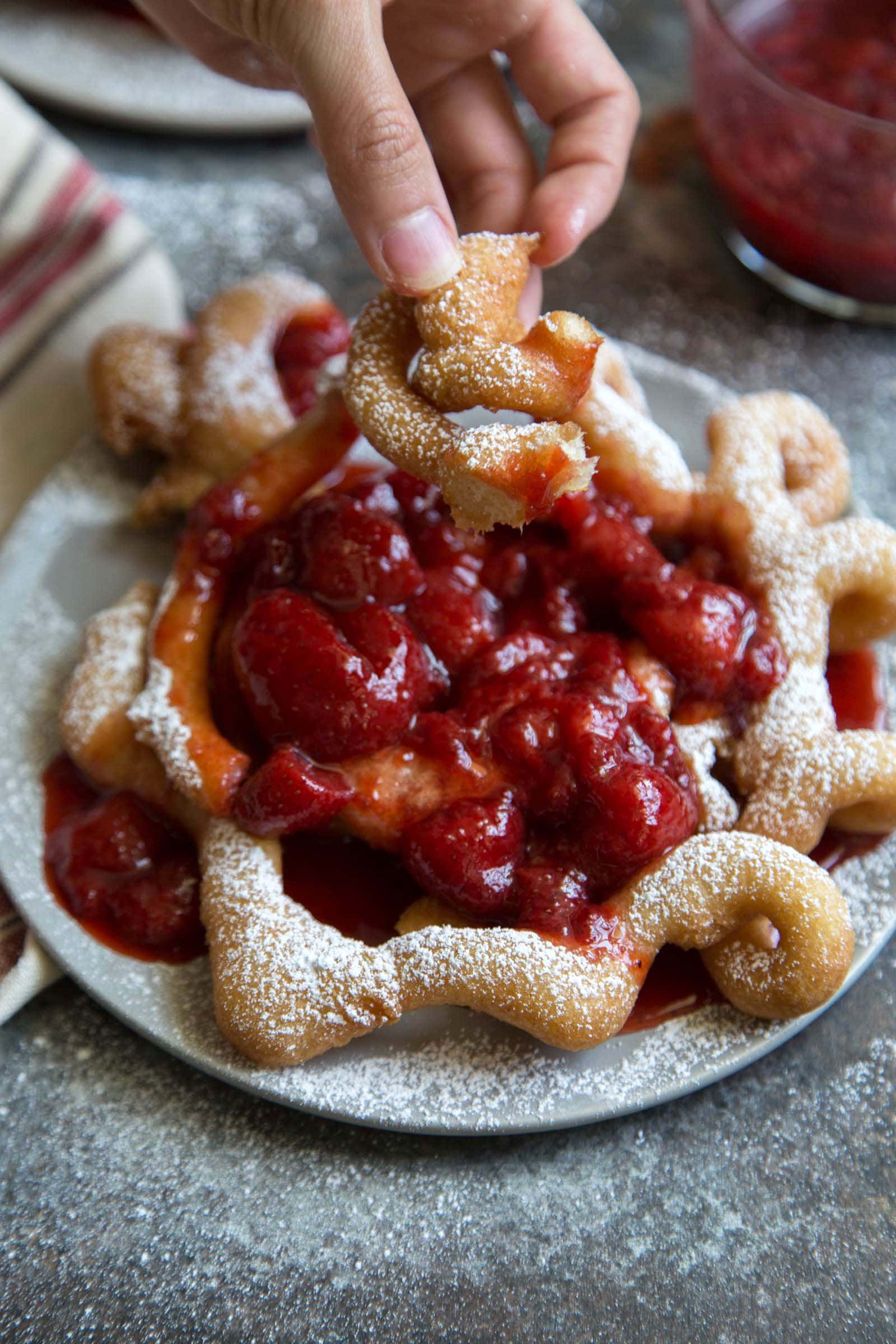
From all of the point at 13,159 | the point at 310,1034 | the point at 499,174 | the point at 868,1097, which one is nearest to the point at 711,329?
the point at 499,174

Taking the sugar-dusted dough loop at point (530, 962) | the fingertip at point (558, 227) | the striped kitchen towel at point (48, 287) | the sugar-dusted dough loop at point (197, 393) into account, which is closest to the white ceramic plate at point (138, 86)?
the striped kitchen towel at point (48, 287)

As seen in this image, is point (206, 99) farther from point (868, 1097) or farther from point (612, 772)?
point (868, 1097)

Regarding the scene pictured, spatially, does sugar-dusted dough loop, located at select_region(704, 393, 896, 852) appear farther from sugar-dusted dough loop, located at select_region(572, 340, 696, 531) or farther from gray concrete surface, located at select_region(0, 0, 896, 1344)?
gray concrete surface, located at select_region(0, 0, 896, 1344)

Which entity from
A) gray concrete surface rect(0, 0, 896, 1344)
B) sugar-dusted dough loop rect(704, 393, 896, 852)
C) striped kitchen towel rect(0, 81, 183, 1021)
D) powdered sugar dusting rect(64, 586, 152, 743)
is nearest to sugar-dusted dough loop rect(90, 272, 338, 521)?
striped kitchen towel rect(0, 81, 183, 1021)

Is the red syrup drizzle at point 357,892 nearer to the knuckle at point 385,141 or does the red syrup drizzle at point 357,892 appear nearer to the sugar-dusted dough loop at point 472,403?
the sugar-dusted dough loop at point 472,403

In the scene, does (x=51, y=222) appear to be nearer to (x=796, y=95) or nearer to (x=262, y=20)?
(x=262, y=20)
